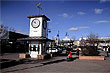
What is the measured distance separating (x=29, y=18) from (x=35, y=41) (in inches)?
146

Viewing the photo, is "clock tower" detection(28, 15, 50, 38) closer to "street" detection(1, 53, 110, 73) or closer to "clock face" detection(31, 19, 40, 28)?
"clock face" detection(31, 19, 40, 28)

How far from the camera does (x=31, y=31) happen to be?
769 inches

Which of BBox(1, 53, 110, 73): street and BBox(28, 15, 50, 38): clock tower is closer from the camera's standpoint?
BBox(1, 53, 110, 73): street

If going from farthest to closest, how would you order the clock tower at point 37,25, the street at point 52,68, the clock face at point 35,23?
the clock face at point 35,23 → the clock tower at point 37,25 → the street at point 52,68

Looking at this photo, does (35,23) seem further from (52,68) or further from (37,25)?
(52,68)

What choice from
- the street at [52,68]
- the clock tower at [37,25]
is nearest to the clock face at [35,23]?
the clock tower at [37,25]

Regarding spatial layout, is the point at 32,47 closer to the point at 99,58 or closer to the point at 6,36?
the point at 6,36

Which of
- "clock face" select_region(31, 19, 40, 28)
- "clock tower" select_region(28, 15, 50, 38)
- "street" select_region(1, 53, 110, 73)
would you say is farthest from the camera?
"clock face" select_region(31, 19, 40, 28)

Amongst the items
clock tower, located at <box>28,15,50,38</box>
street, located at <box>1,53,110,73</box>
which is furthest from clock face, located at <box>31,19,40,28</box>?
street, located at <box>1,53,110,73</box>

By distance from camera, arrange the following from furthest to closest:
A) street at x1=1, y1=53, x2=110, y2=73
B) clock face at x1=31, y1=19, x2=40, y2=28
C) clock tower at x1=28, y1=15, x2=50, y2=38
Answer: clock face at x1=31, y1=19, x2=40, y2=28 < clock tower at x1=28, y1=15, x2=50, y2=38 < street at x1=1, y1=53, x2=110, y2=73

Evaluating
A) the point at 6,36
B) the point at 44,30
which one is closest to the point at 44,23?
the point at 44,30

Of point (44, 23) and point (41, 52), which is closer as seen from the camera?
point (41, 52)

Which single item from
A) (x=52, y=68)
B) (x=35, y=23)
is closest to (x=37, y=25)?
(x=35, y=23)

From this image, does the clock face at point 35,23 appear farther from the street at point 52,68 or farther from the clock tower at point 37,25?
the street at point 52,68
